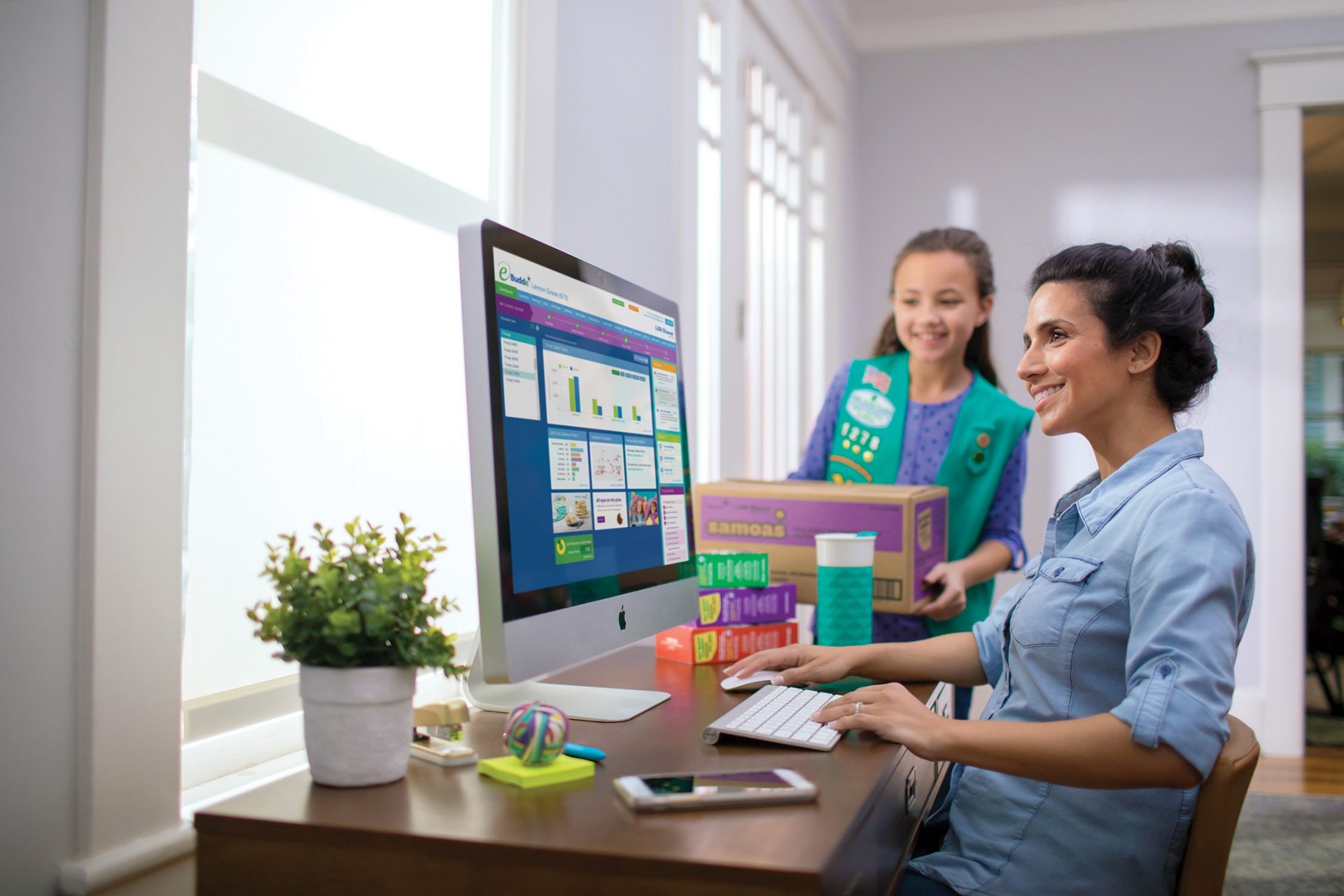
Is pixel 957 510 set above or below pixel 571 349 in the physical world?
below

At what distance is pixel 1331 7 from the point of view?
419 cm

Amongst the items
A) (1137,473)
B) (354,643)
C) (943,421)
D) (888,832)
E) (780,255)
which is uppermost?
(780,255)

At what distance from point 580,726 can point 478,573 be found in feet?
0.86

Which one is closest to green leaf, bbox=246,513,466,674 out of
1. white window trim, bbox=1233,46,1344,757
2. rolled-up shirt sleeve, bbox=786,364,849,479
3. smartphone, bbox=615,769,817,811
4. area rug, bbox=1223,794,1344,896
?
smartphone, bbox=615,769,817,811

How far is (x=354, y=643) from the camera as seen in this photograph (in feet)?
2.93

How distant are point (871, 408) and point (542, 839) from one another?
1.60 metres

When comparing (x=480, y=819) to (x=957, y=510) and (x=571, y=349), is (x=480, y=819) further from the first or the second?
(x=957, y=510)

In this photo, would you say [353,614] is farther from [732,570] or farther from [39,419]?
[732,570]

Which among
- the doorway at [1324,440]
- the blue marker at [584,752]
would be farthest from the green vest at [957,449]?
the doorway at [1324,440]

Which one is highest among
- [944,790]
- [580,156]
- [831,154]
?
[831,154]

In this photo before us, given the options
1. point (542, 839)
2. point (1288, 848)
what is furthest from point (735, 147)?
point (1288, 848)

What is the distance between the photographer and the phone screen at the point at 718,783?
90 cm

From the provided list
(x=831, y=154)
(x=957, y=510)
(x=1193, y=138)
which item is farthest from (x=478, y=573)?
(x=1193, y=138)

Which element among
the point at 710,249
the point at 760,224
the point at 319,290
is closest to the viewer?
the point at 319,290
